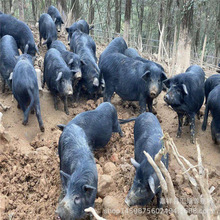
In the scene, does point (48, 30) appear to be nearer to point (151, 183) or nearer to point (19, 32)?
point (19, 32)

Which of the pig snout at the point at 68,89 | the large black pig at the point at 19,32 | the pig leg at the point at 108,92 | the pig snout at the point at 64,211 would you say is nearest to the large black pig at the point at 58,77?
the pig snout at the point at 68,89

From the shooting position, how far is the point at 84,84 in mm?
7719

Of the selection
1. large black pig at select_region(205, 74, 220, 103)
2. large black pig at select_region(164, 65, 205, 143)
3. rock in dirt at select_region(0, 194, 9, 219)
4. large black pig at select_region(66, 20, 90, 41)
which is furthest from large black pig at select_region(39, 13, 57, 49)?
rock in dirt at select_region(0, 194, 9, 219)

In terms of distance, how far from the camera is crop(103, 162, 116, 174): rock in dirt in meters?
4.96

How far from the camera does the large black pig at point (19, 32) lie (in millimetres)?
8516

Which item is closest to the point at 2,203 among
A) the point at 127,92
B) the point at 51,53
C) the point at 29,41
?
the point at 127,92

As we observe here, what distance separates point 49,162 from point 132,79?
301 centimetres

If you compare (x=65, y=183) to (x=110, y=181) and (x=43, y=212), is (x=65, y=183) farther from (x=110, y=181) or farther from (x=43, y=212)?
(x=110, y=181)

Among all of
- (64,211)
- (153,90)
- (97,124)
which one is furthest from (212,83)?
(64,211)

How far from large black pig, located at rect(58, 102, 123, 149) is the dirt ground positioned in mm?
355

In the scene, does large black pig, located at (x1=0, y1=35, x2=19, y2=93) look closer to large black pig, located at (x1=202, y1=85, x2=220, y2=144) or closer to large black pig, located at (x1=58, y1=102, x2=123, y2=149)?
large black pig, located at (x1=58, y1=102, x2=123, y2=149)

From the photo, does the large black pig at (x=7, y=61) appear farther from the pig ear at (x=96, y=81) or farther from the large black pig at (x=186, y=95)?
the large black pig at (x=186, y=95)

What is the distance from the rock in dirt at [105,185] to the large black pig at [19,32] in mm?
5293

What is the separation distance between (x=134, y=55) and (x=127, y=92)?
1824 millimetres
